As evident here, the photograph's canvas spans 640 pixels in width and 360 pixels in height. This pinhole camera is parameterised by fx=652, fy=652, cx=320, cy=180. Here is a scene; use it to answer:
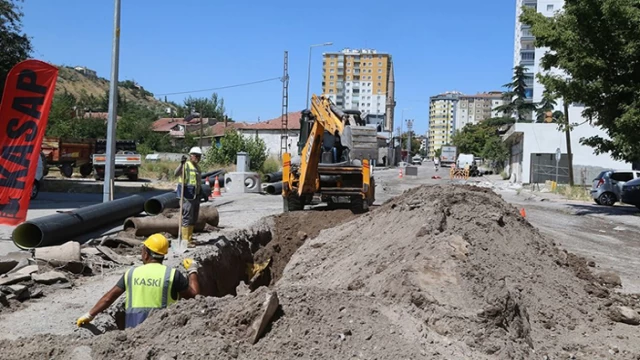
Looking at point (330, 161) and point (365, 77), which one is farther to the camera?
point (365, 77)

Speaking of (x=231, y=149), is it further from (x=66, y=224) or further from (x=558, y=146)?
(x=66, y=224)

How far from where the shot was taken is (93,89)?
130875mm

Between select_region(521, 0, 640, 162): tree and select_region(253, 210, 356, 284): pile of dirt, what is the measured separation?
10.2m

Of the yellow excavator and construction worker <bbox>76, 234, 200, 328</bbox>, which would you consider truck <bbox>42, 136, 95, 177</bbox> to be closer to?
the yellow excavator

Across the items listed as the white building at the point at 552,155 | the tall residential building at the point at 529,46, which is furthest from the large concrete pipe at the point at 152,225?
the tall residential building at the point at 529,46

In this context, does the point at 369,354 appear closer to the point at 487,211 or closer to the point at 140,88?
the point at 487,211

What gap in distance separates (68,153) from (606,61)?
2649 centimetres

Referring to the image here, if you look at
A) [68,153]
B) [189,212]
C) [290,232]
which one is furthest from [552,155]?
[189,212]

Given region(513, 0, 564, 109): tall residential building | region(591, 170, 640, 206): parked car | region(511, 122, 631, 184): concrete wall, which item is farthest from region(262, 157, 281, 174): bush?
region(513, 0, 564, 109): tall residential building

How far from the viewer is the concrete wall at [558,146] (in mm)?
43625

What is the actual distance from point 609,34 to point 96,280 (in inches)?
713

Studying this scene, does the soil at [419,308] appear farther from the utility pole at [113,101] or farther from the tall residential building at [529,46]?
the tall residential building at [529,46]

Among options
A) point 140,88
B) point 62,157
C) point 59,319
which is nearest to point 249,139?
point 62,157

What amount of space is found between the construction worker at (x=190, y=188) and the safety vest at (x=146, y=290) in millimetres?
5384
